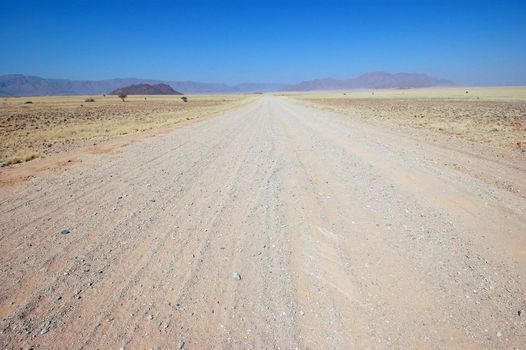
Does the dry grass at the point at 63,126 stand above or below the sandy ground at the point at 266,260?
below

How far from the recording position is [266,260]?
11.9 ft

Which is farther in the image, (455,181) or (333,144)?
(333,144)

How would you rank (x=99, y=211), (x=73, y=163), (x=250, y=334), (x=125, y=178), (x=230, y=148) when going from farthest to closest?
(x=230, y=148) → (x=73, y=163) → (x=125, y=178) → (x=99, y=211) → (x=250, y=334)

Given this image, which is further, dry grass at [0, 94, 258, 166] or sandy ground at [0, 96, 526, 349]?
dry grass at [0, 94, 258, 166]

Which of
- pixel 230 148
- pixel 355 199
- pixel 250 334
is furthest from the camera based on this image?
pixel 230 148

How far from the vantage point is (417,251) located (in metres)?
3.74

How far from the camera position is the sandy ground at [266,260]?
257cm

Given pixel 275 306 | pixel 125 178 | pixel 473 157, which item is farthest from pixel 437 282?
pixel 473 157

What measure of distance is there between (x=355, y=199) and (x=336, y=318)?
3.09 metres

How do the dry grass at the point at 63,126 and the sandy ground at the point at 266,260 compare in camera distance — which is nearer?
the sandy ground at the point at 266,260

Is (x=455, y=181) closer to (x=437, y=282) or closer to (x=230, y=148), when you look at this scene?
(x=437, y=282)

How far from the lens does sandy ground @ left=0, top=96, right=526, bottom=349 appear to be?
2566 mm

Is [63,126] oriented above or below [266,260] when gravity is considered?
below

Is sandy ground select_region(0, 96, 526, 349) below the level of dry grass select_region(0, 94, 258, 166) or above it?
above
